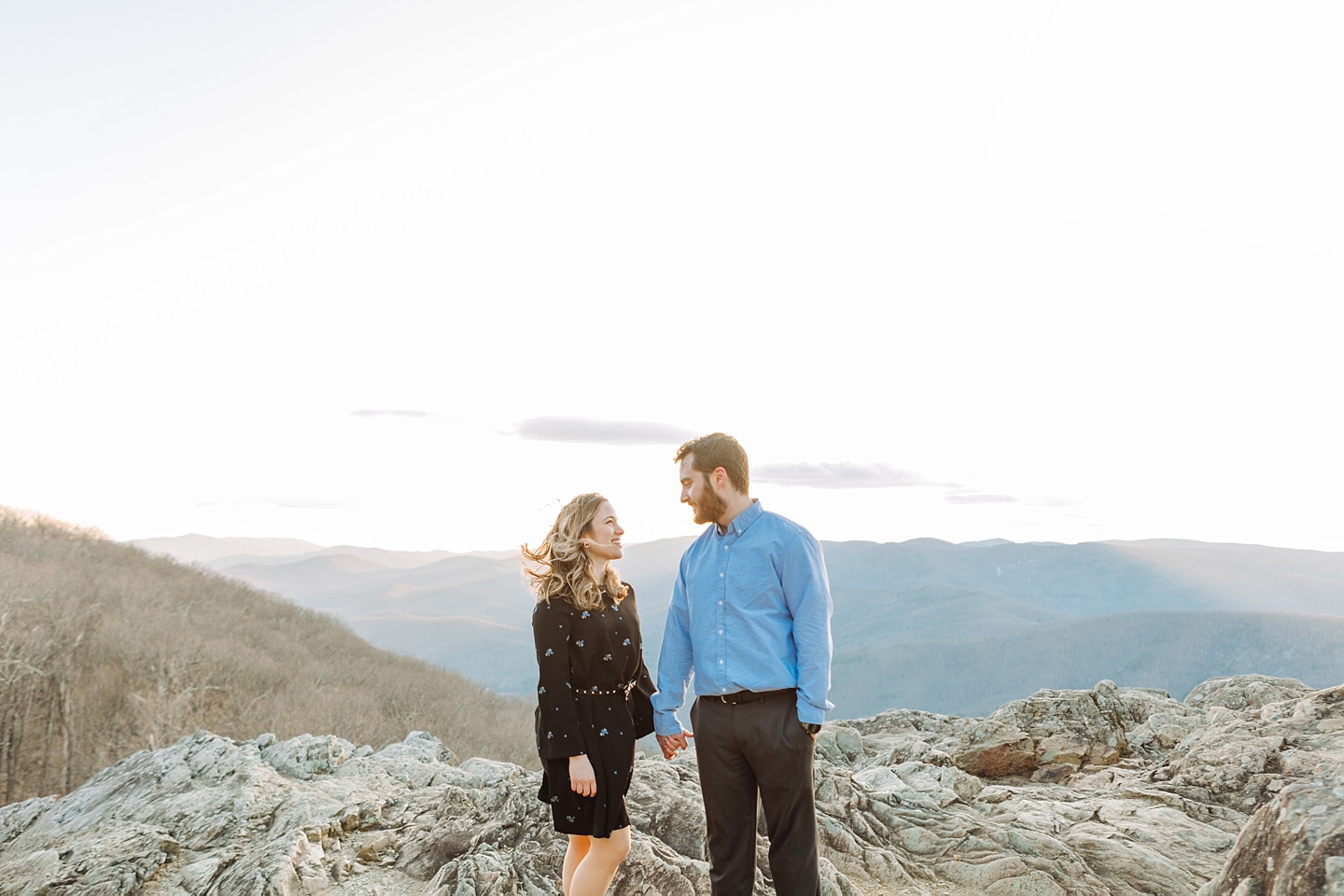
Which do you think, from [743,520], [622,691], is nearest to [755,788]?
[622,691]

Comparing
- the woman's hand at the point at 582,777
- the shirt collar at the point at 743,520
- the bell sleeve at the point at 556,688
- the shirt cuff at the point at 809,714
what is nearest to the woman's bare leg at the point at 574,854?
the woman's hand at the point at 582,777

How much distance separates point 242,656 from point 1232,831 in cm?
5380

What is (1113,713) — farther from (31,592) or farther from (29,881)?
(31,592)

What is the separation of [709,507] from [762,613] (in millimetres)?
665

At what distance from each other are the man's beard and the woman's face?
0.48 meters

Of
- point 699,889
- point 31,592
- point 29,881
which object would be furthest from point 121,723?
point 699,889

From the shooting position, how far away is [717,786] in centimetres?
446

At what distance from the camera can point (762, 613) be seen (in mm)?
4430

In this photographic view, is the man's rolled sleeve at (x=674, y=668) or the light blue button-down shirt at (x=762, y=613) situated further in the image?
the man's rolled sleeve at (x=674, y=668)

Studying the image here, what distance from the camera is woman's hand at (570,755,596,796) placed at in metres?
4.39

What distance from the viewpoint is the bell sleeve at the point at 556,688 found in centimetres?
444

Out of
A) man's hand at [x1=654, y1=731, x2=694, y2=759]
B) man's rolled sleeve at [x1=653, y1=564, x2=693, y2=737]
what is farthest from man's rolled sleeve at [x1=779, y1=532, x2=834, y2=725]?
man's hand at [x1=654, y1=731, x2=694, y2=759]

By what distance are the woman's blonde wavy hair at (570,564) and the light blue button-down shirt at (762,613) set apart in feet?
1.64

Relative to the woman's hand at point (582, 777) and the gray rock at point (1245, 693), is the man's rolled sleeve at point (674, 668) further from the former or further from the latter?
the gray rock at point (1245, 693)
